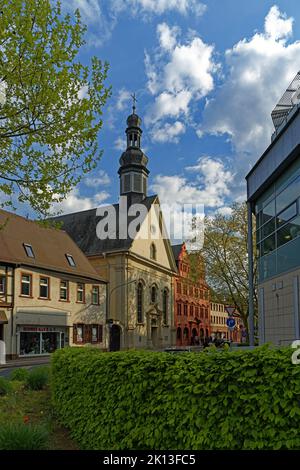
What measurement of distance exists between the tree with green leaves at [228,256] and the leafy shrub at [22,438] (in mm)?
30768

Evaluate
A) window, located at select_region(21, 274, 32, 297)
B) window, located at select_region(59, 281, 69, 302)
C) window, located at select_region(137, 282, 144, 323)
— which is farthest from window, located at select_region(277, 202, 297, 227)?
window, located at select_region(137, 282, 144, 323)

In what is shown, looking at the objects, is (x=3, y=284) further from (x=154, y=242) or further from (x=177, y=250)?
(x=177, y=250)

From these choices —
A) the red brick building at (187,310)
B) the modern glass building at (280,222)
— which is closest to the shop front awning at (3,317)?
the modern glass building at (280,222)

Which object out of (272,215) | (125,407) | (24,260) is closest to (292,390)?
(125,407)

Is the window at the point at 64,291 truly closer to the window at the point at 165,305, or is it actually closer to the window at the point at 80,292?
the window at the point at 80,292

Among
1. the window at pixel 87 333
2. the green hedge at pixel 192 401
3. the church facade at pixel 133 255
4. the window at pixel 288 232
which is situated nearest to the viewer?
the green hedge at pixel 192 401

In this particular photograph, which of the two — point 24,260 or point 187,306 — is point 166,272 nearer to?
point 187,306

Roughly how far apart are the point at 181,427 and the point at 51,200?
782cm

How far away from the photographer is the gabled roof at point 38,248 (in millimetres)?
33562

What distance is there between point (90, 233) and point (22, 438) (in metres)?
51.4

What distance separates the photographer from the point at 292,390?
4.58 m

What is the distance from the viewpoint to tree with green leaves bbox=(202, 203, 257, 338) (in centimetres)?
3619

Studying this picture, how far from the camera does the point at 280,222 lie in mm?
17797

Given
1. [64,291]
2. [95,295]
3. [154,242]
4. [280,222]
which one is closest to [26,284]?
[64,291]
